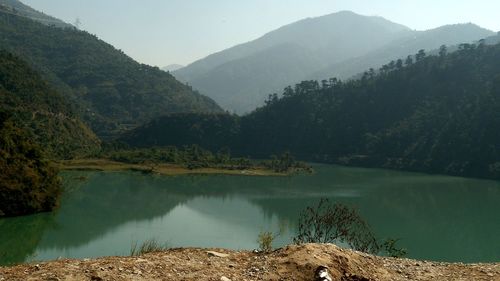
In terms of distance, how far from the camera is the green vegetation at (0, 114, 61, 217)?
159 ft

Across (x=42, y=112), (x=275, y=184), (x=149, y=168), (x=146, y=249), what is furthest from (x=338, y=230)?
(x=42, y=112)

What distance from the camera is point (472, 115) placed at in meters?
124

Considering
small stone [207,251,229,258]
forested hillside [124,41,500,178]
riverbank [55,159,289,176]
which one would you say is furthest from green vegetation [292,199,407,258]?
forested hillside [124,41,500,178]

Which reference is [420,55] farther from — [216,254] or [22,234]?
[216,254]

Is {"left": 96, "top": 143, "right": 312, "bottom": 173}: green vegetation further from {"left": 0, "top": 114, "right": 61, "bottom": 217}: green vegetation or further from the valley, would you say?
{"left": 0, "top": 114, "right": 61, "bottom": 217}: green vegetation

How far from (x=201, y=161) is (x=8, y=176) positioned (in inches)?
2784

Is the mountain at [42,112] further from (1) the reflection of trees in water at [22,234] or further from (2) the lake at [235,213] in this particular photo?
(1) the reflection of trees in water at [22,234]

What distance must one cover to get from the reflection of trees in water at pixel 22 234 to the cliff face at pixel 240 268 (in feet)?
90.4

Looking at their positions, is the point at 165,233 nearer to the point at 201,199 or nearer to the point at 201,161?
the point at 201,199

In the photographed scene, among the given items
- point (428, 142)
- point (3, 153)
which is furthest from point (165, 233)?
point (428, 142)

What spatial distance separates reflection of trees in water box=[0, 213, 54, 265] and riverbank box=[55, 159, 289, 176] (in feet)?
149

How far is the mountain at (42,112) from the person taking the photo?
103500 millimetres

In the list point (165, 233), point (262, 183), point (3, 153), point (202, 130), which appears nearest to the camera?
point (165, 233)

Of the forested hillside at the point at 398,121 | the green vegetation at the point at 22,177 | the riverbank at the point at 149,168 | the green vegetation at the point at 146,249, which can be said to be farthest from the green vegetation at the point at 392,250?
the forested hillside at the point at 398,121
